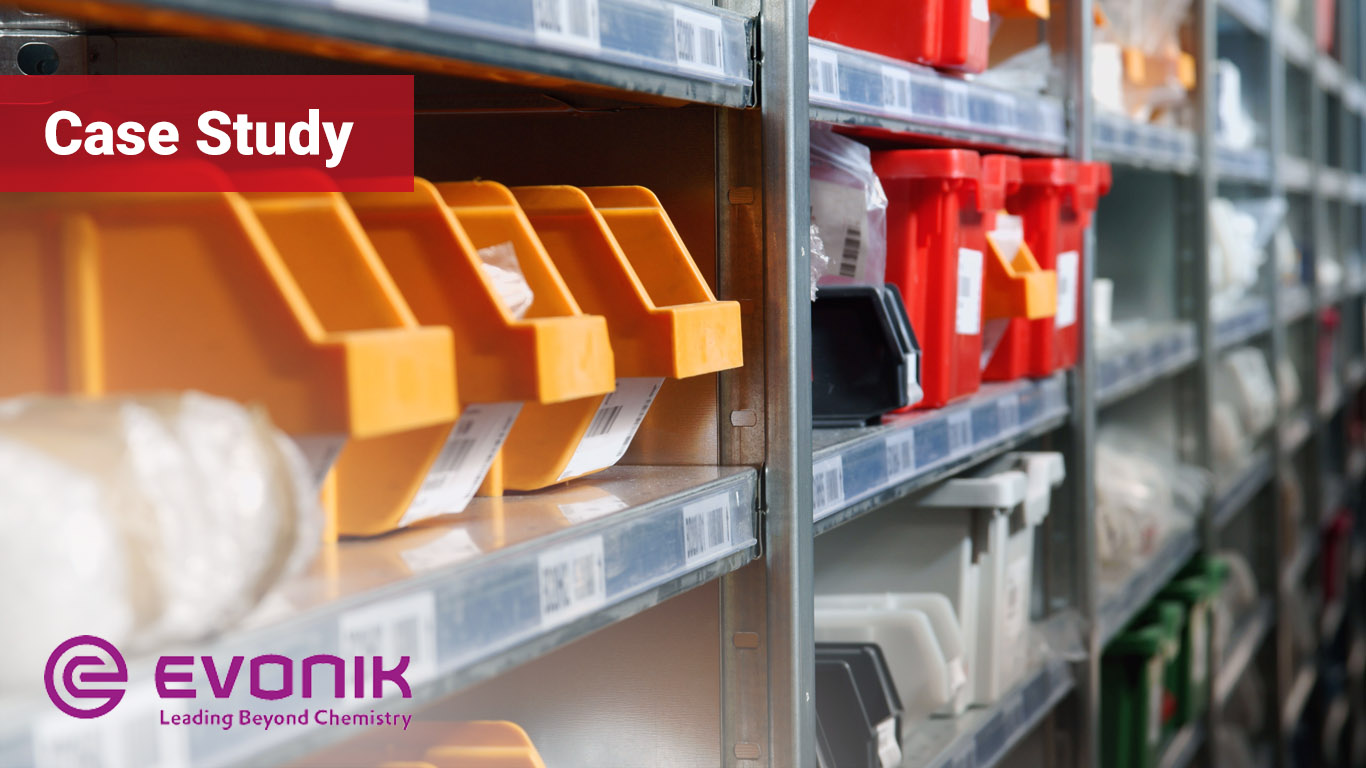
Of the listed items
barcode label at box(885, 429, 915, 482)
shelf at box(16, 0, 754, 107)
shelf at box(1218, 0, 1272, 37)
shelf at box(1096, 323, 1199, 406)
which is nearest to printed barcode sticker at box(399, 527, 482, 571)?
shelf at box(16, 0, 754, 107)

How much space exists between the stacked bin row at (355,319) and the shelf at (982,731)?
2.71 ft

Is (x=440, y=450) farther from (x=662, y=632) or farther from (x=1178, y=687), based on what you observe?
(x=1178, y=687)

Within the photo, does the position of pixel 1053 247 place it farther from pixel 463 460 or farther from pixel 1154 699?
pixel 463 460

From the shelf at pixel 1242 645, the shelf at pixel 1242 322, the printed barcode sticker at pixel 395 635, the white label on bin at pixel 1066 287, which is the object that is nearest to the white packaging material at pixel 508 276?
the printed barcode sticker at pixel 395 635

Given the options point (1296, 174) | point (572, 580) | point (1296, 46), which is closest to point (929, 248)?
point (572, 580)

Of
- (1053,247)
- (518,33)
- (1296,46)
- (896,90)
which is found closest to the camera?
(518,33)

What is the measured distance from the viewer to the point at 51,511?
588mm

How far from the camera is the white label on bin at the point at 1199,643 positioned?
3230 mm

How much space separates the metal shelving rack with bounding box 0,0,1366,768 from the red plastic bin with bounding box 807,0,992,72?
0.05 meters

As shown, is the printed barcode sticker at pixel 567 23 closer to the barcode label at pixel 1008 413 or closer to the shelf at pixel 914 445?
the shelf at pixel 914 445

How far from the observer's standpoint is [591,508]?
1.08m

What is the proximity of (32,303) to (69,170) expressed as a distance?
0.29 ft

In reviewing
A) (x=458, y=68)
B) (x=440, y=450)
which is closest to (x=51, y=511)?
(x=440, y=450)

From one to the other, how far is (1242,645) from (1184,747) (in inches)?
32.8
